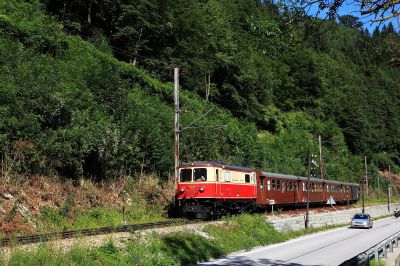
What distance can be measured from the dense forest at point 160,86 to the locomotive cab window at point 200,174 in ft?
12.7

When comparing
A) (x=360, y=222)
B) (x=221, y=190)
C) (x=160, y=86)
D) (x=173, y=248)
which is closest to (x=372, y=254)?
(x=173, y=248)

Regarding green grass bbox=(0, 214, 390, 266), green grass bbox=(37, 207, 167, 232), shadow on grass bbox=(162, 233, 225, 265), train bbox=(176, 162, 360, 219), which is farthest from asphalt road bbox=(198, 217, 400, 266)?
green grass bbox=(37, 207, 167, 232)

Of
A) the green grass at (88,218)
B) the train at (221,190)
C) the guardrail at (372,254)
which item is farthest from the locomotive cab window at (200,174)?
the guardrail at (372,254)

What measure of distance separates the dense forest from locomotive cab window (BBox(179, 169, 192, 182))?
2.95 metres

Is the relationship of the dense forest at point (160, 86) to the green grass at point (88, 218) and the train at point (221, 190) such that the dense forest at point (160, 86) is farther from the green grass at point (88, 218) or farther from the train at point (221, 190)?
the train at point (221, 190)

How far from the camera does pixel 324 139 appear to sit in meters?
73.1

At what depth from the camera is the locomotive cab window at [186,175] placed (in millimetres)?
24469

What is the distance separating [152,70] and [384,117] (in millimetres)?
83994

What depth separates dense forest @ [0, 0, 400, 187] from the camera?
60.3ft

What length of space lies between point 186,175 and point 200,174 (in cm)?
96

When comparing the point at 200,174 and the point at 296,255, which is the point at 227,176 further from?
the point at 296,255

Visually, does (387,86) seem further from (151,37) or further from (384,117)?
(151,37)

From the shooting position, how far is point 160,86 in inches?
1476

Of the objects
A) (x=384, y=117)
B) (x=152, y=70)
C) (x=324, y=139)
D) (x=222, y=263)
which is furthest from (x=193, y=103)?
(x=384, y=117)
